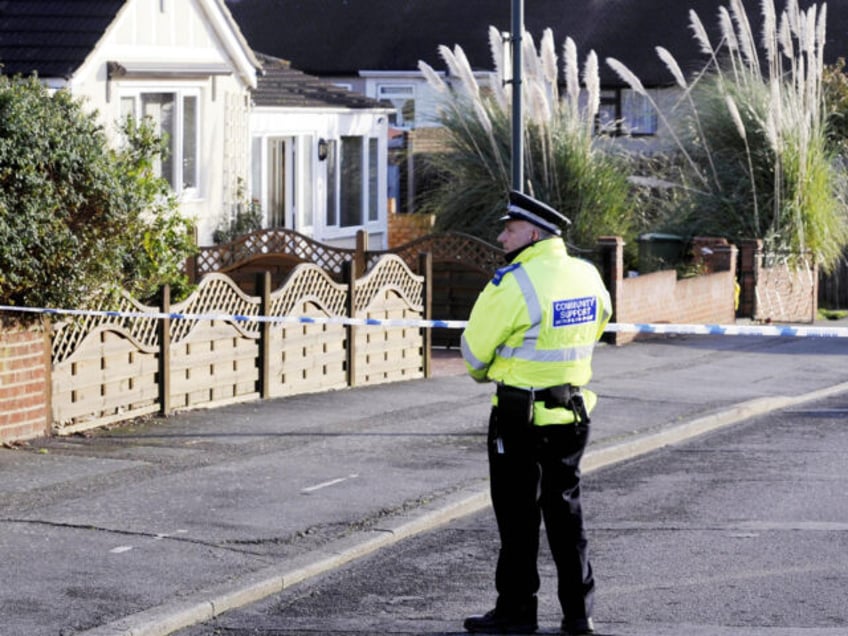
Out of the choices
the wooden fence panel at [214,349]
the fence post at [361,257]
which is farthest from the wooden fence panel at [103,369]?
the fence post at [361,257]

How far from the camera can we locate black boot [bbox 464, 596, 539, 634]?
7.04 metres

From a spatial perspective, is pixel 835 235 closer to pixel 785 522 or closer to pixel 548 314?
pixel 785 522

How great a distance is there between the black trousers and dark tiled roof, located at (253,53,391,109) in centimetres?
1799

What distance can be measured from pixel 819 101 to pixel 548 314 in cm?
1920

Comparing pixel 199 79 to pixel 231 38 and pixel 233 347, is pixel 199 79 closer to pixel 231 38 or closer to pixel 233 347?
pixel 231 38

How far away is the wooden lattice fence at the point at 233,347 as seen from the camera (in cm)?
1185

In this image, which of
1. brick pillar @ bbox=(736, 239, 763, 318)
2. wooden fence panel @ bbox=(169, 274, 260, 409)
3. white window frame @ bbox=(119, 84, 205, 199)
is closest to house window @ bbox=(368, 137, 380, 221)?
white window frame @ bbox=(119, 84, 205, 199)

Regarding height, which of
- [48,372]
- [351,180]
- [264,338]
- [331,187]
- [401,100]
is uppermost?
[401,100]

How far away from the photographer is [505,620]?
23.1 feet

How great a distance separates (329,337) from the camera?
48.9 ft

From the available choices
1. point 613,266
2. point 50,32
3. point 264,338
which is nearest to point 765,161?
point 613,266

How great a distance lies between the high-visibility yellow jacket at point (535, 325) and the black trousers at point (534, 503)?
0.38ft

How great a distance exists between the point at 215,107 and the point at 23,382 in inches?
476

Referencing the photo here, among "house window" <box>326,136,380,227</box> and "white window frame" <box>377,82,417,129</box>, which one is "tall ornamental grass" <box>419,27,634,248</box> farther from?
"white window frame" <box>377,82,417,129</box>
